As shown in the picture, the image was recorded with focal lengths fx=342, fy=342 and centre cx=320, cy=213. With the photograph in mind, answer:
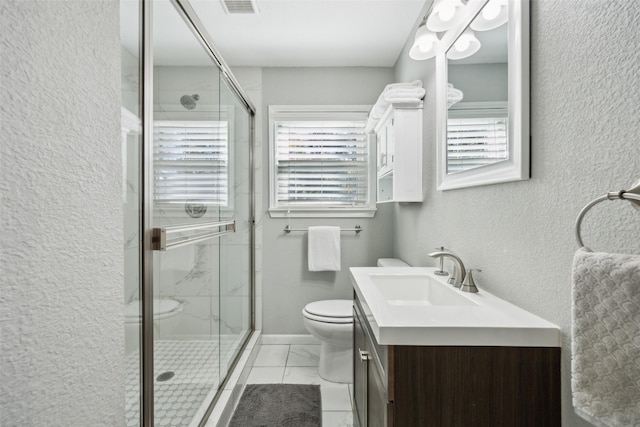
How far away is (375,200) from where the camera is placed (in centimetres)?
275

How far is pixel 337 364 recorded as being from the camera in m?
2.17

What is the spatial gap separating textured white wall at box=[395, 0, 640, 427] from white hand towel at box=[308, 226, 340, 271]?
1470mm

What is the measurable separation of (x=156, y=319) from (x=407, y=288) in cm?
99

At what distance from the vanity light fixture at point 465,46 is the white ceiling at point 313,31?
0.69 m

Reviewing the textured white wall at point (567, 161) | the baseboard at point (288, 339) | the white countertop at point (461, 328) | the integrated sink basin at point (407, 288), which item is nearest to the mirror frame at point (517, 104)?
the textured white wall at point (567, 161)

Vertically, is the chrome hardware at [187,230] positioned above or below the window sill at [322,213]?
below

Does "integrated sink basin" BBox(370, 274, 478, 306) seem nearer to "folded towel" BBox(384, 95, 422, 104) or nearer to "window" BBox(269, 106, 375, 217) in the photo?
"folded towel" BBox(384, 95, 422, 104)

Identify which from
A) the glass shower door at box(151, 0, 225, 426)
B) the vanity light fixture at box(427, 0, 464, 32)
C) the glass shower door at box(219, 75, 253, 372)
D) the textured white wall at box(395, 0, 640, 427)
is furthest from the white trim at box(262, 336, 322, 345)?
the vanity light fixture at box(427, 0, 464, 32)

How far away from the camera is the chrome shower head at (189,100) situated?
4.48 ft

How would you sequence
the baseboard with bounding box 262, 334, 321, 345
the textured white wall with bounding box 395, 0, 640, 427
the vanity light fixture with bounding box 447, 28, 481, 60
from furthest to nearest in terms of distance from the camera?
the baseboard with bounding box 262, 334, 321, 345, the vanity light fixture with bounding box 447, 28, 481, 60, the textured white wall with bounding box 395, 0, 640, 427

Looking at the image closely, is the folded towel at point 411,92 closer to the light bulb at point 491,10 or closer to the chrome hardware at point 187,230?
the light bulb at point 491,10

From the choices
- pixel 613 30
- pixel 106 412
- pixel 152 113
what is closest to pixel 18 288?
pixel 106 412

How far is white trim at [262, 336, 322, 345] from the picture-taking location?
8.99ft

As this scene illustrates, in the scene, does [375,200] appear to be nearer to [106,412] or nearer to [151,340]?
[151,340]
